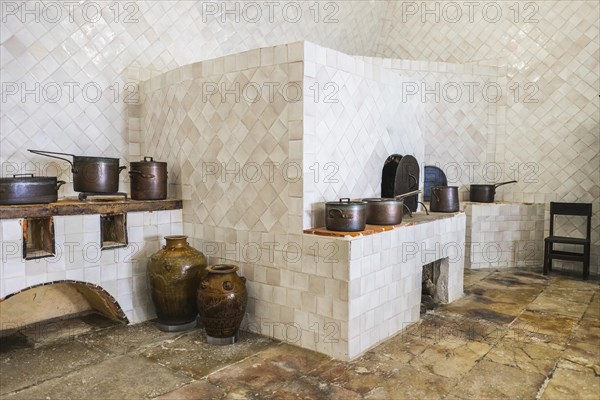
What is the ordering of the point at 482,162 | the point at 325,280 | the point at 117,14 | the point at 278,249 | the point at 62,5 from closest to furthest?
the point at 325,280 < the point at 278,249 < the point at 62,5 < the point at 117,14 < the point at 482,162

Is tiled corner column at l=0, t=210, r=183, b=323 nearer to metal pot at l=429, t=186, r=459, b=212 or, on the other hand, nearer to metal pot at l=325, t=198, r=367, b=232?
metal pot at l=325, t=198, r=367, b=232

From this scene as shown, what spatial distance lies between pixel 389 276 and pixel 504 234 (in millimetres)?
3371

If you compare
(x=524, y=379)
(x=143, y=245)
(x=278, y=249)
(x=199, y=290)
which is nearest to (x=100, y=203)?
(x=143, y=245)

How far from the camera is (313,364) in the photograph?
3100 millimetres

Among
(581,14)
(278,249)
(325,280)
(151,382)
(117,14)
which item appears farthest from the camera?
(581,14)

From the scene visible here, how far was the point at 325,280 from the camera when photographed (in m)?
3.24

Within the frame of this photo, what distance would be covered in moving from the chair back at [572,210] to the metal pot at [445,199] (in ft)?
6.70

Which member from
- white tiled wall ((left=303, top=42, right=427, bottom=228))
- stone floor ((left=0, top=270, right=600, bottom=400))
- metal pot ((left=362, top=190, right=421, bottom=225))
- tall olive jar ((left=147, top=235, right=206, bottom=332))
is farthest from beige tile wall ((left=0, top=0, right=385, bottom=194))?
metal pot ((left=362, top=190, right=421, bottom=225))

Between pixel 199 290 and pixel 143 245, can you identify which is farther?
pixel 143 245

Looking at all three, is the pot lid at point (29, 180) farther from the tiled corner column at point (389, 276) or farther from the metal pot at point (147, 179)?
the tiled corner column at point (389, 276)

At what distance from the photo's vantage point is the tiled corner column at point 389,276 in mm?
3221

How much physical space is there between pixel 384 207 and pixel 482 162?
3.73 metres

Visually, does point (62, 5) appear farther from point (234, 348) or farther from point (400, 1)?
point (400, 1)

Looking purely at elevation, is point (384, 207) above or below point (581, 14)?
below
